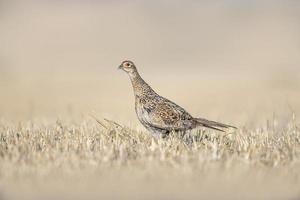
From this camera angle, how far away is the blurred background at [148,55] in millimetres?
20344

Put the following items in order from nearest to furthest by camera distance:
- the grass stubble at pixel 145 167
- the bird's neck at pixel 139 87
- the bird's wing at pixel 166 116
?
the grass stubble at pixel 145 167 → the bird's wing at pixel 166 116 → the bird's neck at pixel 139 87

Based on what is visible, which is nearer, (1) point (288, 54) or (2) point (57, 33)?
(1) point (288, 54)

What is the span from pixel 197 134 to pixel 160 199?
4.28 m


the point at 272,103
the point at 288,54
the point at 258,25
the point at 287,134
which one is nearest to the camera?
the point at 287,134

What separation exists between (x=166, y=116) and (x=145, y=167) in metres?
2.08

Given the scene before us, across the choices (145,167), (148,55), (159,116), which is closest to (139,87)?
(159,116)

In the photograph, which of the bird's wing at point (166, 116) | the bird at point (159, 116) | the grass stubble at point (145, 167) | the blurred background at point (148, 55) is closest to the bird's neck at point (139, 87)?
the bird at point (159, 116)

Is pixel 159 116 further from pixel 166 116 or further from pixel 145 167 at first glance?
pixel 145 167

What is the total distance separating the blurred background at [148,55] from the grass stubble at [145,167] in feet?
28.0

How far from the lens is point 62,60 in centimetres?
5122

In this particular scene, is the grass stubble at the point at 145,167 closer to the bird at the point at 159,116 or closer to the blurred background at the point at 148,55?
the bird at the point at 159,116

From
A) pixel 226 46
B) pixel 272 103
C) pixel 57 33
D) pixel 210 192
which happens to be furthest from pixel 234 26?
pixel 210 192

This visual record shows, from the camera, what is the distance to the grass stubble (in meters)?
6.68

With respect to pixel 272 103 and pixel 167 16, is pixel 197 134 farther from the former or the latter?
pixel 167 16
